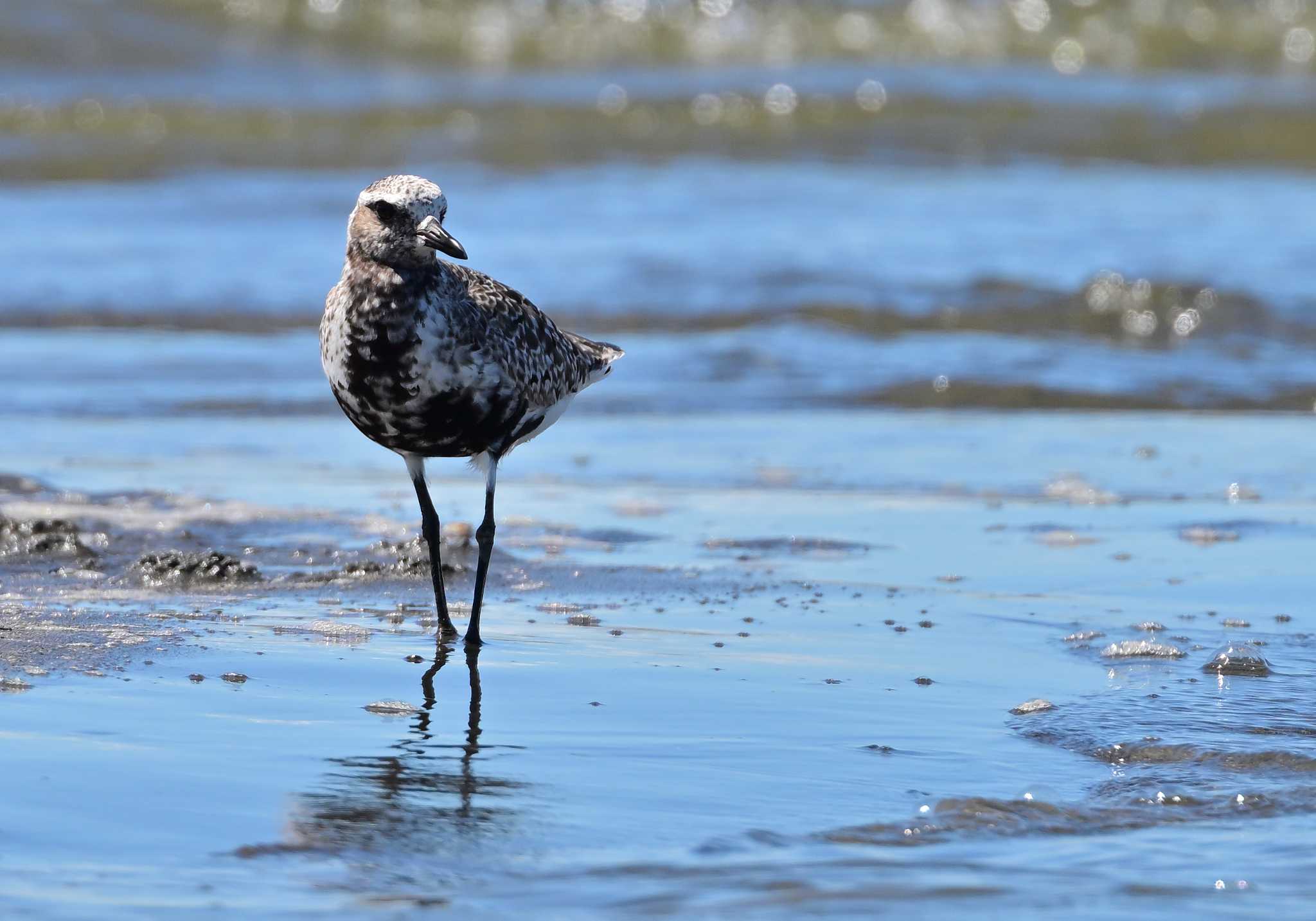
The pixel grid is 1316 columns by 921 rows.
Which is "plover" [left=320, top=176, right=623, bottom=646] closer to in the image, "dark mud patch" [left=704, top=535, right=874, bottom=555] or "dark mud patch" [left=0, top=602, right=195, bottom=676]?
"dark mud patch" [left=0, top=602, right=195, bottom=676]

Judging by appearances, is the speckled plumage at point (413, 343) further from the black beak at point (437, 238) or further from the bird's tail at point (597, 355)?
the bird's tail at point (597, 355)

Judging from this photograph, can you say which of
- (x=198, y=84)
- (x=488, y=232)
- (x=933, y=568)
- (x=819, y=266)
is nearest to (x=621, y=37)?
(x=198, y=84)

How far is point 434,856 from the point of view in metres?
4.07

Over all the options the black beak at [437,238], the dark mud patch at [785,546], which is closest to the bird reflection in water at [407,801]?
the black beak at [437,238]

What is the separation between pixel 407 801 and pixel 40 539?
10.4ft

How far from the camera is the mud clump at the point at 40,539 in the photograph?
696cm

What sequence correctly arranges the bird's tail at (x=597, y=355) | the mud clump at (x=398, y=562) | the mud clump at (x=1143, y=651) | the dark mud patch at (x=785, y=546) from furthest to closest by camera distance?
Answer: 1. the dark mud patch at (x=785, y=546)
2. the bird's tail at (x=597, y=355)
3. the mud clump at (x=398, y=562)
4. the mud clump at (x=1143, y=651)

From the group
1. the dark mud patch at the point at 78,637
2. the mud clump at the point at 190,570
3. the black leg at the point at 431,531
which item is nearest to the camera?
the dark mud patch at the point at 78,637

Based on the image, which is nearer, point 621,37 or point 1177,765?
point 1177,765

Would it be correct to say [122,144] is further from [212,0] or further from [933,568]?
[933,568]

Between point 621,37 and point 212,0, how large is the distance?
6.42 m

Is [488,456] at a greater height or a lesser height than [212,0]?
lesser

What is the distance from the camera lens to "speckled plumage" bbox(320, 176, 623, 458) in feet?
19.0

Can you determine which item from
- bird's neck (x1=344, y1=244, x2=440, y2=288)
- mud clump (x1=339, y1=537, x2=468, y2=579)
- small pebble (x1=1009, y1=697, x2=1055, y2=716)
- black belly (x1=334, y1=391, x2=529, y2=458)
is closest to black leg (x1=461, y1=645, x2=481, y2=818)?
black belly (x1=334, y1=391, x2=529, y2=458)
